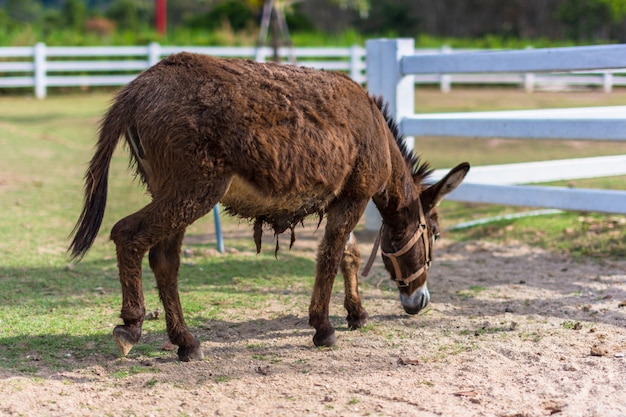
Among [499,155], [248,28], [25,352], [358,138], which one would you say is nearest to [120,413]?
[25,352]

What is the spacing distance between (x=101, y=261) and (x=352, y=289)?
9.17ft

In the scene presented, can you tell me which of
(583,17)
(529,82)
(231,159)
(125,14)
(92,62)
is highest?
(125,14)

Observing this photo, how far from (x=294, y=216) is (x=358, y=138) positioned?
2.05ft

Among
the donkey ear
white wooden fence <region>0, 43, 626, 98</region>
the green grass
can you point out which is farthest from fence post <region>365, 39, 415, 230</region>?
white wooden fence <region>0, 43, 626, 98</region>

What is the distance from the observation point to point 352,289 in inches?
215

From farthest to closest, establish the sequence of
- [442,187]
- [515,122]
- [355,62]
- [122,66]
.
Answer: [355,62]
[122,66]
[515,122]
[442,187]

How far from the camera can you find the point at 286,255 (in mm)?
7504

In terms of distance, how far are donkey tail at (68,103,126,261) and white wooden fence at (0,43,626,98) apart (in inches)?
702

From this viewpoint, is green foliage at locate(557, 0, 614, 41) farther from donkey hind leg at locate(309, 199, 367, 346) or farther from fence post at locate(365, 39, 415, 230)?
donkey hind leg at locate(309, 199, 367, 346)

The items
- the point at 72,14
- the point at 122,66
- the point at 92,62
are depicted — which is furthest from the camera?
the point at 72,14

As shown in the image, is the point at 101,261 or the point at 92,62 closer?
the point at 101,261

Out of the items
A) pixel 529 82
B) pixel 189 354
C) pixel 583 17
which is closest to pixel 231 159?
pixel 189 354

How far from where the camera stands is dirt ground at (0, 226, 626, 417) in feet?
13.1

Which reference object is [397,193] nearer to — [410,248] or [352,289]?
[410,248]
